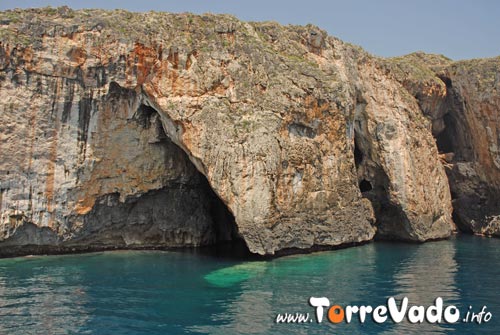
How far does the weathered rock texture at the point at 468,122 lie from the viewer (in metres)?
34.5

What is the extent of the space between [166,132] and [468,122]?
77.6ft

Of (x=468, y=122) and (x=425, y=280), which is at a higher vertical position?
(x=468, y=122)

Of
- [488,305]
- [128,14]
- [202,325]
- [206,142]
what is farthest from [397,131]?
[202,325]

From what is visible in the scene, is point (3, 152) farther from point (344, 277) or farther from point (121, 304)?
point (344, 277)

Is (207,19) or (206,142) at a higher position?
(207,19)

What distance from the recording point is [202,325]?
1459 centimetres

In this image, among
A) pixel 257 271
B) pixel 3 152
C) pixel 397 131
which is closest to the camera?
pixel 257 271

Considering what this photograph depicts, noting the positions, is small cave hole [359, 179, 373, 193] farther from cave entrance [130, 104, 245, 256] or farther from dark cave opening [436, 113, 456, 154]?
cave entrance [130, 104, 245, 256]

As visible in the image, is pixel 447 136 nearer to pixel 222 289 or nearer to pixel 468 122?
pixel 468 122

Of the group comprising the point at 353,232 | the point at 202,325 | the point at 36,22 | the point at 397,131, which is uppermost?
the point at 36,22

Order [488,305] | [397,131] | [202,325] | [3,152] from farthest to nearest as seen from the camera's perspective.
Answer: [397,131], [3,152], [488,305], [202,325]

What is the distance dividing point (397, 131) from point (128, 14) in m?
19.4

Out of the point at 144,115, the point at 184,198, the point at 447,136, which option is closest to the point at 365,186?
the point at 447,136

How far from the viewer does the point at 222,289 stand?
1903cm
